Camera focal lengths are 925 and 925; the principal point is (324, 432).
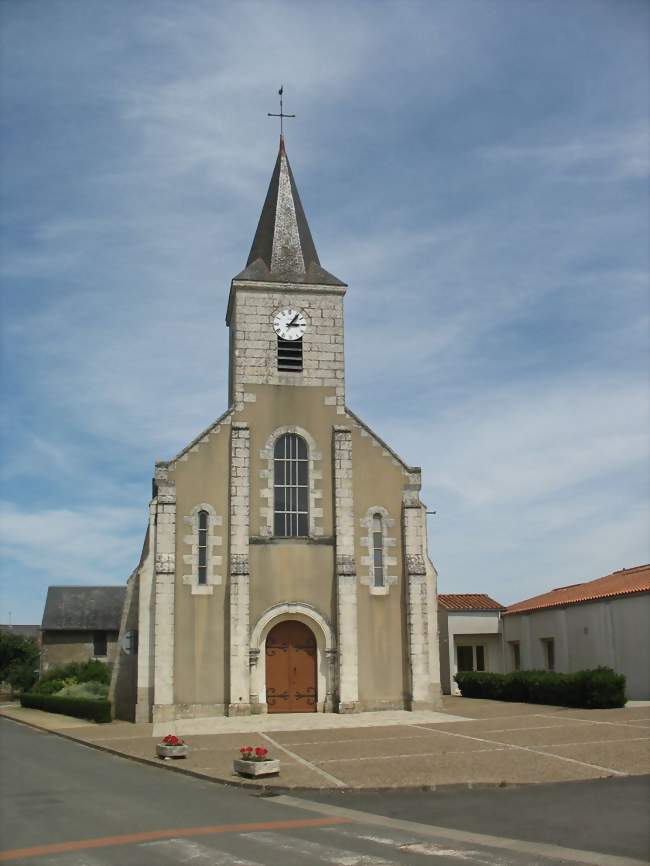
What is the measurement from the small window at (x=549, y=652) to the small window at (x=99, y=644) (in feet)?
86.7

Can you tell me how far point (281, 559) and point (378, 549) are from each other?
2.75m

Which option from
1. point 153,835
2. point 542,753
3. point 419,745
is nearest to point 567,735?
point 542,753

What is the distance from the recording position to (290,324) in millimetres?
26969

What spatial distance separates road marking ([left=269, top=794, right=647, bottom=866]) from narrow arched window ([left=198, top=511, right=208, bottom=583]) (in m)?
13.3

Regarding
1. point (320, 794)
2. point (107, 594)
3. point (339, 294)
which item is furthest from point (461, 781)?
point (107, 594)

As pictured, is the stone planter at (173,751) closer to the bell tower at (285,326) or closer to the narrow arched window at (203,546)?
the narrow arched window at (203,546)

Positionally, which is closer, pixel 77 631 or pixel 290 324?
pixel 290 324

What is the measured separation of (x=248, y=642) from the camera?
79.1 ft

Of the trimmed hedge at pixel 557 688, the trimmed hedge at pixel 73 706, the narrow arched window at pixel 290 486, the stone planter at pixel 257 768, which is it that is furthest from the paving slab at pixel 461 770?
the narrow arched window at pixel 290 486

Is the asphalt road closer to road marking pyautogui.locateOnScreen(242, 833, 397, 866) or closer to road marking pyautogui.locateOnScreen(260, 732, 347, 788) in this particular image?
road marking pyautogui.locateOnScreen(242, 833, 397, 866)

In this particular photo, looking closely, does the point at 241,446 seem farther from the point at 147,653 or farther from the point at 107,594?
the point at 107,594

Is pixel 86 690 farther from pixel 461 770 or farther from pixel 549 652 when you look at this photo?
pixel 461 770

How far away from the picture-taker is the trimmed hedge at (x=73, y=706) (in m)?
23.6

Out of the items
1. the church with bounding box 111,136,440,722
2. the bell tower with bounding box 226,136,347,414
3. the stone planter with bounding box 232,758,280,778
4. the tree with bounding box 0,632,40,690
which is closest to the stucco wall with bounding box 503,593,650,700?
the church with bounding box 111,136,440,722
